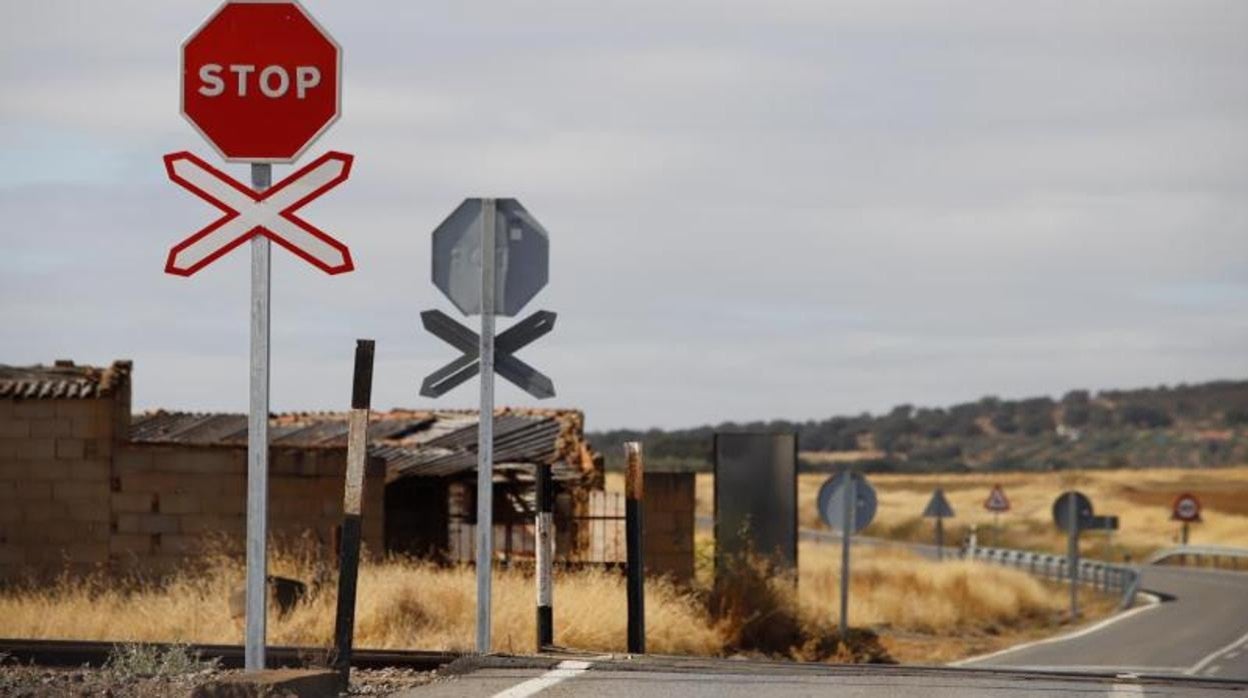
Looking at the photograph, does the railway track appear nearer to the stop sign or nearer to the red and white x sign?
the red and white x sign

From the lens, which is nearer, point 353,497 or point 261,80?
point 261,80

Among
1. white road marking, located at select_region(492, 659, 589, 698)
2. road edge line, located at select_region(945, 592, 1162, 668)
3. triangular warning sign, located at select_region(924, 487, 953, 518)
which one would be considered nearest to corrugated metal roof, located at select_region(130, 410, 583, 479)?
road edge line, located at select_region(945, 592, 1162, 668)

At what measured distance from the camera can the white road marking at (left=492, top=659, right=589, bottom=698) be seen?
1159cm

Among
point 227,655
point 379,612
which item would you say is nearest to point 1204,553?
point 379,612

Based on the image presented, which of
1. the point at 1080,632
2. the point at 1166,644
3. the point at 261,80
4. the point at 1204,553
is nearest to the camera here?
the point at 261,80

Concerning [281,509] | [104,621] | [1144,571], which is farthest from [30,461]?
[1144,571]

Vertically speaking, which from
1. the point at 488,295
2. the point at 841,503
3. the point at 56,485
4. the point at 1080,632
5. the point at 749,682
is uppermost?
the point at 488,295

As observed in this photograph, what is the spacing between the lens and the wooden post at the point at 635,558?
52.5ft

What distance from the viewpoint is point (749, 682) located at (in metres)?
12.5

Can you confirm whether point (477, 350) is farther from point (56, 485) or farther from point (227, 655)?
point (56, 485)

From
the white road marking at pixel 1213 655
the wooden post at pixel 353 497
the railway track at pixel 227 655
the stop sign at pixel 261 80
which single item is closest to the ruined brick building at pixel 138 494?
the white road marking at pixel 1213 655

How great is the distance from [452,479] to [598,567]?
5.76 meters

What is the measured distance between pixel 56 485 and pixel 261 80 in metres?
15.4

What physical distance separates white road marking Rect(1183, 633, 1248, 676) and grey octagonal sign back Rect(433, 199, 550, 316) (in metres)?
15.6
